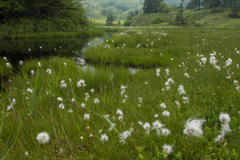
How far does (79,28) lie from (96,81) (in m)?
31.2

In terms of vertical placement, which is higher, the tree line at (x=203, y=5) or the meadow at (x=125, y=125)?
the tree line at (x=203, y=5)

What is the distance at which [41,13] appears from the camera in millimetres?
31938

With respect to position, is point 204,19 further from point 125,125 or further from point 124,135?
point 124,135

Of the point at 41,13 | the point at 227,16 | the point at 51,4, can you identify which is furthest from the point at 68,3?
the point at 227,16

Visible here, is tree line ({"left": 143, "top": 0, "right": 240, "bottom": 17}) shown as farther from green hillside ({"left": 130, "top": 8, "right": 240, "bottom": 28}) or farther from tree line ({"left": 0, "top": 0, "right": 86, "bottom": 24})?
tree line ({"left": 0, "top": 0, "right": 86, "bottom": 24})

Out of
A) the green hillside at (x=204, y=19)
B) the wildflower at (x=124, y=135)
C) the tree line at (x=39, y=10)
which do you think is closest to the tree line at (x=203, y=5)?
the green hillside at (x=204, y=19)

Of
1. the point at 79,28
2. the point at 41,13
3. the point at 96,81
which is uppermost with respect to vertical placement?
the point at 41,13

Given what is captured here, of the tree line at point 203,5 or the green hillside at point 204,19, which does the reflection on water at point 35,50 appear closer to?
the green hillside at point 204,19

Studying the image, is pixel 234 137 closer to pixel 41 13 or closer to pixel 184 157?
pixel 184 157

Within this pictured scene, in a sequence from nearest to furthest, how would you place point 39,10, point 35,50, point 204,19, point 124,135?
point 124,135, point 35,50, point 39,10, point 204,19

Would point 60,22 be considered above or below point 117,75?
above

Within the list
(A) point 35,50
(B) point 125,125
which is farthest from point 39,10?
(B) point 125,125

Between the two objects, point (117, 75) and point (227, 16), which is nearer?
point (117, 75)

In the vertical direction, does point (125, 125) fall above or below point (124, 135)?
below
